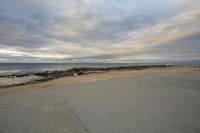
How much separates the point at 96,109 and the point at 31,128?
1691 millimetres

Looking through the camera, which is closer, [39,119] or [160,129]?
[160,129]

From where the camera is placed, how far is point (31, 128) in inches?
123

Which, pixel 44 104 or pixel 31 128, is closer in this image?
pixel 31 128

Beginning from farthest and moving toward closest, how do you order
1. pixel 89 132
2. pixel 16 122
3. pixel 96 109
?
pixel 96 109 < pixel 16 122 < pixel 89 132

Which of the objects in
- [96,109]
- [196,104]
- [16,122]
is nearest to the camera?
[16,122]

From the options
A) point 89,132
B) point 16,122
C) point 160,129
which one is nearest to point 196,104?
point 160,129

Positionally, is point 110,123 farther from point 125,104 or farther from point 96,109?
point 125,104

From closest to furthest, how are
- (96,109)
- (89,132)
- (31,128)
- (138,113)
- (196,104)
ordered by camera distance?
(89,132) < (31,128) < (138,113) < (96,109) < (196,104)

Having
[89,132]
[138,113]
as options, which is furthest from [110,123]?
[138,113]

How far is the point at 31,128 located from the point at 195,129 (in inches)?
124

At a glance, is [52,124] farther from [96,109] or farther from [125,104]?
[125,104]

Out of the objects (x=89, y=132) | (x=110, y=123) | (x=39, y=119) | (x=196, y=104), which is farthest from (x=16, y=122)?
(x=196, y=104)

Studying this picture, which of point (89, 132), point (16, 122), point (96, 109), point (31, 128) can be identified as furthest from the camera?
point (96, 109)

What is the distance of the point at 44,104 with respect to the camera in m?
4.80
